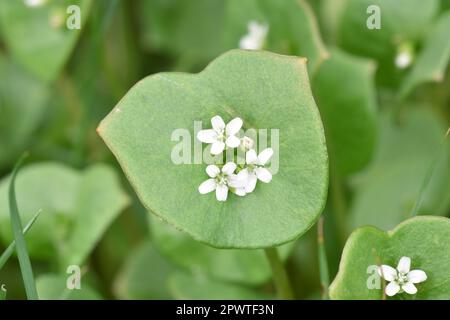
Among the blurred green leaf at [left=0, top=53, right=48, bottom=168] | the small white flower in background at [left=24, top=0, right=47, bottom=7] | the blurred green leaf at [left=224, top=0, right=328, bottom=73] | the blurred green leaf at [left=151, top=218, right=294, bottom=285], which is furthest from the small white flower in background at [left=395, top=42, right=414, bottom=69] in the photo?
the blurred green leaf at [left=0, top=53, right=48, bottom=168]

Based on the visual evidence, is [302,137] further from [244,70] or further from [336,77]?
[336,77]

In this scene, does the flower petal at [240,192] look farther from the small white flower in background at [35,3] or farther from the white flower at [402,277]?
the small white flower in background at [35,3]

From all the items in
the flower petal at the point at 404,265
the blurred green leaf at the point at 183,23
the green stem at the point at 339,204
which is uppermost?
the blurred green leaf at the point at 183,23

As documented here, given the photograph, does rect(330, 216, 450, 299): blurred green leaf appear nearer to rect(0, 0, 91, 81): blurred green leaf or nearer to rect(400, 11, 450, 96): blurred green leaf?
rect(400, 11, 450, 96): blurred green leaf

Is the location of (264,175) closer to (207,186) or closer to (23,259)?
(207,186)

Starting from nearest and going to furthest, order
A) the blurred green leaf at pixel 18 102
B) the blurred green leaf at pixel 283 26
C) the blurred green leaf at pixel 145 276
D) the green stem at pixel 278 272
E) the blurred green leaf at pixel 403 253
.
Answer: the blurred green leaf at pixel 403 253 < the green stem at pixel 278 272 < the blurred green leaf at pixel 283 26 < the blurred green leaf at pixel 145 276 < the blurred green leaf at pixel 18 102

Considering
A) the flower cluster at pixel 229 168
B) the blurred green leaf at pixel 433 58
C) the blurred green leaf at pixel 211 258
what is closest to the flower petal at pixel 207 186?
the flower cluster at pixel 229 168

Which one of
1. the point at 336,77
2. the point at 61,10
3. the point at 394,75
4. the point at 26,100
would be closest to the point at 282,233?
the point at 336,77

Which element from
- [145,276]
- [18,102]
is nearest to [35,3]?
[18,102]
